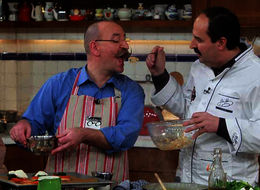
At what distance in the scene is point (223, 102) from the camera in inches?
Answer: 124

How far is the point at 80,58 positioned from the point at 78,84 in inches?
97.1

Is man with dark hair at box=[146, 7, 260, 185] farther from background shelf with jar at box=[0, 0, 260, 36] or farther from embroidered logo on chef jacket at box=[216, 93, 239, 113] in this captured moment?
background shelf with jar at box=[0, 0, 260, 36]

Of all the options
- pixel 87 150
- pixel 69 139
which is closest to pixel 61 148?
pixel 69 139

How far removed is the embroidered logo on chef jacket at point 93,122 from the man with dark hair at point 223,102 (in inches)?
16.4

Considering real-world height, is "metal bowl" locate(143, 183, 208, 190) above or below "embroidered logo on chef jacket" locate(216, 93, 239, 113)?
below

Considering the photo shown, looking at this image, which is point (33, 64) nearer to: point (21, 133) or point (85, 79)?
point (85, 79)

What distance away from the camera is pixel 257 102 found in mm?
3061

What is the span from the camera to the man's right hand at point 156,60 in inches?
131

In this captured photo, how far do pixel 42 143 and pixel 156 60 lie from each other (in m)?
0.78

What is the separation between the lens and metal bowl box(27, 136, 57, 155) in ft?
9.93

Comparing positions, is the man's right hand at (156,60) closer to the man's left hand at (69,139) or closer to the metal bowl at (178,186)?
the man's left hand at (69,139)

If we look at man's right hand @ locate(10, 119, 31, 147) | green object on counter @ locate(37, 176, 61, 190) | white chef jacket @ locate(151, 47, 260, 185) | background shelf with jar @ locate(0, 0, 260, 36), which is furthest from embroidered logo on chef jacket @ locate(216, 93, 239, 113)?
background shelf with jar @ locate(0, 0, 260, 36)

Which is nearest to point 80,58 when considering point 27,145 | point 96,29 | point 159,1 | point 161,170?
point 159,1

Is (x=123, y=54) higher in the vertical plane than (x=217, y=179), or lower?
higher
